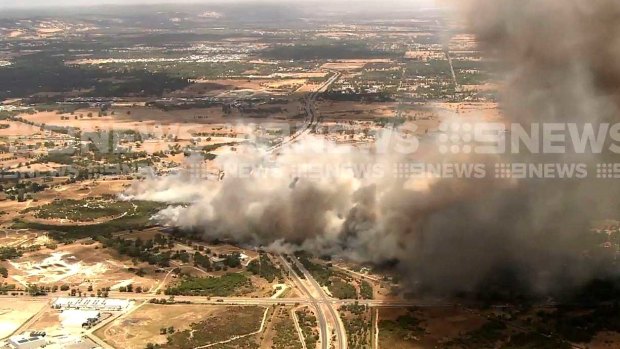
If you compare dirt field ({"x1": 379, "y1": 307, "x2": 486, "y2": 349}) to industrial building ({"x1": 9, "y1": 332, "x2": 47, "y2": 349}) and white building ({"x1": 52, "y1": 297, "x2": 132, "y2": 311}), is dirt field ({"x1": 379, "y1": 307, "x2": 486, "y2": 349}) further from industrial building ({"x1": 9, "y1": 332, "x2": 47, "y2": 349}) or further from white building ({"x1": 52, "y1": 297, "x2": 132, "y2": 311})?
industrial building ({"x1": 9, "y1": 332, "x2": 47, "y2": 349})

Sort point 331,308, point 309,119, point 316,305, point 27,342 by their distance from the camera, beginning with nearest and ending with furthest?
point 27,342, point 331,308, point 316,305, point 309,119

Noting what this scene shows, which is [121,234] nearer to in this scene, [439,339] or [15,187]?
[15,187]

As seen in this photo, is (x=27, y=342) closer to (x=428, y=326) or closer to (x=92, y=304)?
(x=92, y=304)

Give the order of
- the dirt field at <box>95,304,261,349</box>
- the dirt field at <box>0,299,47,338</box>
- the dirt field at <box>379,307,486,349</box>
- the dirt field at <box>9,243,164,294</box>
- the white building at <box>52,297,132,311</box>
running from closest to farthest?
the dirt field at <box>379,307,486,349</box> < the dirt field at <box>95,304,261,349</box> < the dirt field at <box>0,299,47,338</box> < the white building at <box>52,297,132,311</box> < the dirt field at <box>9,243,164,294</box>

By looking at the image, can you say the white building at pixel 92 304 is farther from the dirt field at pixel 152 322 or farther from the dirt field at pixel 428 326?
the dirt field at pixel 428 326

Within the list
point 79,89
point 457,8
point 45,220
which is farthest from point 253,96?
point 457,8

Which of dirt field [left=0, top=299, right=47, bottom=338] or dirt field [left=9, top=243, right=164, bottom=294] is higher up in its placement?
dirt field [left=9, top=243, right=164, bottom=294]

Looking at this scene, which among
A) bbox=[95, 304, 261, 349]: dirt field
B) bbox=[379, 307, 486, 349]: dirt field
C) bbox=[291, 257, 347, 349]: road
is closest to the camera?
bbox=[379, 307, 486, 349]: dirt field

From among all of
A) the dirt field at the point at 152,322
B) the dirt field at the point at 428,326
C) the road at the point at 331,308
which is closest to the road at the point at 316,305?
the road at the point at 331,308

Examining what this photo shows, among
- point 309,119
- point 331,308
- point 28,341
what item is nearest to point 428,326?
point 331,308

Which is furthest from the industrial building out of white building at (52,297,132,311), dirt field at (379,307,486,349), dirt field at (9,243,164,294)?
dirt field at (379,307,486,349)
